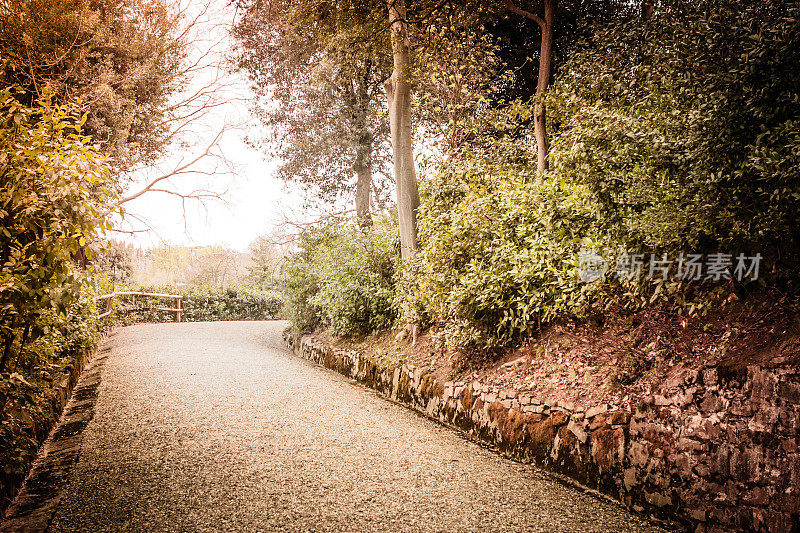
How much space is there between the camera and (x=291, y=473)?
3.42 meters

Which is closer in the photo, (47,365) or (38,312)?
(38,312)

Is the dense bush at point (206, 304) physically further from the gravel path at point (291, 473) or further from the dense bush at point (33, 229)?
the dense bush at point (33, 229)

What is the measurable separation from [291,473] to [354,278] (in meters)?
4.98

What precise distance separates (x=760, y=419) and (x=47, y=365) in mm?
6040

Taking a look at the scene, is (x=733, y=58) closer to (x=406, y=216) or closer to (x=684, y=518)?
(x=684, y=518)

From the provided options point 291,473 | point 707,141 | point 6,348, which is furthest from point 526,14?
point 6,348

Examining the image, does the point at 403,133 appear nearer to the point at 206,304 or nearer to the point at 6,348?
the point at 6,348

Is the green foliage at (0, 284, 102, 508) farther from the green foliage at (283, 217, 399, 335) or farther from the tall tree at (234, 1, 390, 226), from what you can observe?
the tall tree at (234, 1, 390, 226)

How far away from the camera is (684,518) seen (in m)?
2.66

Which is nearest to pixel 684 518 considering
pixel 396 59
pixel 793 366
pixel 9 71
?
pixel 793 366

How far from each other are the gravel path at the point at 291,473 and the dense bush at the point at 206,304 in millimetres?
12193

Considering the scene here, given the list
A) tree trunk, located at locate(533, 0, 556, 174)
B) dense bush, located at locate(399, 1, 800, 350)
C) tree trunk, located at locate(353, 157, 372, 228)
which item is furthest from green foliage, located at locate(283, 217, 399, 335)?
tree trunk, located at locate(353, 157, 372, 228)

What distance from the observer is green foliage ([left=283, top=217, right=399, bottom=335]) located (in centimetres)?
770

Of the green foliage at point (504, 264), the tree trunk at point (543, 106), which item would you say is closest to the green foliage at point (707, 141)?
the green foliage at point (504, 264)
